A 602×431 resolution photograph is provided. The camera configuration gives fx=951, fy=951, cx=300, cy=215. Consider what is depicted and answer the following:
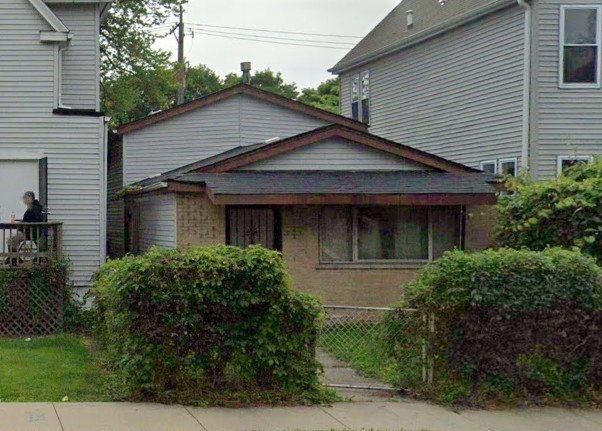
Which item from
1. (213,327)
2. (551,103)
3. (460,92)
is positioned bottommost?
(213,327)

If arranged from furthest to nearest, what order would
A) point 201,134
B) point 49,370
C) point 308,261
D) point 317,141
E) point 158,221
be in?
point 201,134
point 158,221
point 317,141
point 308,261
point 49,370

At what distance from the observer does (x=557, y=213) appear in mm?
16031

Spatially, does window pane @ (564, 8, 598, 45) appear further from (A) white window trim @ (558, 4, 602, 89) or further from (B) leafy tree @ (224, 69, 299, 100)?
(B) leafy tree @ (224, 69, 299, 100)

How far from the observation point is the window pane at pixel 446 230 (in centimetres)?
1877

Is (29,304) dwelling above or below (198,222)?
below

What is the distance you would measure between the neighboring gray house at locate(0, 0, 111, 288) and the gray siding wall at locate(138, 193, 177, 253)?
4.15ft

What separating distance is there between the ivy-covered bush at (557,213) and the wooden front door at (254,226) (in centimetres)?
424

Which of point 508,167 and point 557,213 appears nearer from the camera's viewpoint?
point 557,213

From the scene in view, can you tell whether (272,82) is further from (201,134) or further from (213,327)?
(213,327)

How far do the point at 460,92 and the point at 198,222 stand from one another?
908cm

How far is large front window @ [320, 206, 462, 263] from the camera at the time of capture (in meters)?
18.3

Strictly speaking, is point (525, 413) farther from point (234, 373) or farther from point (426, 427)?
point (234, 373)

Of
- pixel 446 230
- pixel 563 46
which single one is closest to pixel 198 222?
pixel 446 230

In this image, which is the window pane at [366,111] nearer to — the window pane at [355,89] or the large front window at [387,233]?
the window pane at [355,89]
